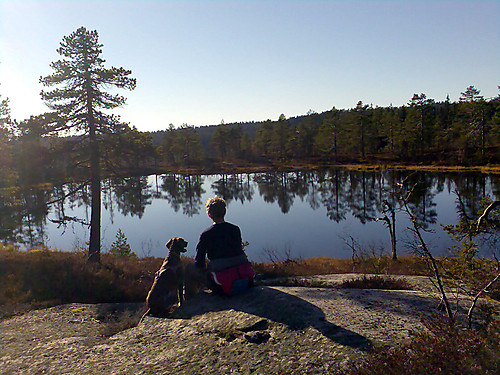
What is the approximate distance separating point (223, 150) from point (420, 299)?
102551 mm

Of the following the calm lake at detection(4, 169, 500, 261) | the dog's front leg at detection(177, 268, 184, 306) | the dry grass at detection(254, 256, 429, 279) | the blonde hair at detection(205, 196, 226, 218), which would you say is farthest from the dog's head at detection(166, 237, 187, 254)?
the calm lake at detection(4, 169, 500, 261)

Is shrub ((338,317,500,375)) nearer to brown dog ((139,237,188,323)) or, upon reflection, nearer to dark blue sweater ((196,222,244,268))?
dark blue sweater ((196,222,244,268))

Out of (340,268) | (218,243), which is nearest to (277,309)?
(218,243)

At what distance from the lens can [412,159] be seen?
245 feet

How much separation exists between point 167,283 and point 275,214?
3470 centimetres

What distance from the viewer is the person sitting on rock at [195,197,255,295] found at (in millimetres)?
5867

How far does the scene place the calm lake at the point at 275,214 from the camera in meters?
24.5

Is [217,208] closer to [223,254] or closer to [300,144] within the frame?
[223,254]

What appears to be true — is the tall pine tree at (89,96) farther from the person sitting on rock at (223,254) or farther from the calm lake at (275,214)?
the person sitting on rock at (223,254)

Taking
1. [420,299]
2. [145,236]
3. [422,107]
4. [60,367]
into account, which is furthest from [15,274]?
[422,107]

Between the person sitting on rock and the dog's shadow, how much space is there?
0.25 metres

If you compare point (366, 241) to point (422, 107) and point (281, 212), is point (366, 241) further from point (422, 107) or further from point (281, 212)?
point (422, 107)

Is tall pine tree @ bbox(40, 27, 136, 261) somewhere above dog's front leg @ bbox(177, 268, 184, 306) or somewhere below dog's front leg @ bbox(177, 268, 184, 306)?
above

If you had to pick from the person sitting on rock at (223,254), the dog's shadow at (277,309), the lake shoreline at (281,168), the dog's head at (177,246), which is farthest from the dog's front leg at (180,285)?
the lake shoreline at (281,168)
